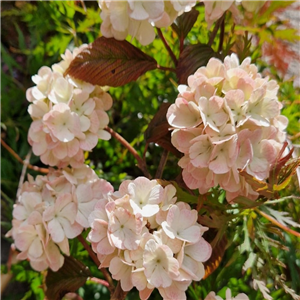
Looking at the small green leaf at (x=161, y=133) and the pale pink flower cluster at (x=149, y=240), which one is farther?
the small green leaf at (x=161, y=133)

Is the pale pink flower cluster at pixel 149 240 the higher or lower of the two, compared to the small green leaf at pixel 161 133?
lower

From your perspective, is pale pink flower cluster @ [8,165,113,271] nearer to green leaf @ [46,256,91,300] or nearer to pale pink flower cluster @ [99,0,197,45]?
green leaf @ [46,256,91,300]

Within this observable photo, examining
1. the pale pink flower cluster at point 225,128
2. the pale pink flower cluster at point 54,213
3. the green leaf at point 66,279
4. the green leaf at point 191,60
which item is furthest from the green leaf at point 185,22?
the green leaf at point 66,279

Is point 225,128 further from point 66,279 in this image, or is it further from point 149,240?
point 66,279

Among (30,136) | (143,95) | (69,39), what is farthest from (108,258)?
(69,39)

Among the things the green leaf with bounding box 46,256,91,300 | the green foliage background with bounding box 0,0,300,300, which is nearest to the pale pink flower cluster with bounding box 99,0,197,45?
the green foliage background with bounding box 0,0,300,300

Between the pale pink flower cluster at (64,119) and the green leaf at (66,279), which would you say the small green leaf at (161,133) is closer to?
the pale pink flower cluster at (64,119)

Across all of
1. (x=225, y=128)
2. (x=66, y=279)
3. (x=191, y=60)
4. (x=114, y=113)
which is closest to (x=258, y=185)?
(x=225, y=128)

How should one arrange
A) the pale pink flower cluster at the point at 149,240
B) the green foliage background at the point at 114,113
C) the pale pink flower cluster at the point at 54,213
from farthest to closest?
the green foliage background at the point at 114,113
the pale pink flower cluster at the point at 54,213
the pale pink flower cluster at the point at 149,240

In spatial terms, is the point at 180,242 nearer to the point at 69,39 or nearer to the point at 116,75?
the point at 116,75
